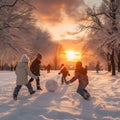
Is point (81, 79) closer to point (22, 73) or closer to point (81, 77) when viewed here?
point (81, 77)

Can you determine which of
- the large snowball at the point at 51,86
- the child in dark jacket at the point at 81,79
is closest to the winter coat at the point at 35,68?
the large snowball at the point at 51,86

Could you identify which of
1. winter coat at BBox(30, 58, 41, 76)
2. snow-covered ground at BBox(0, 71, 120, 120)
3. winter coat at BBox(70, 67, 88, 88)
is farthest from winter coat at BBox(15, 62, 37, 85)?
winter coat at BBox(30, 58, 41, 76)

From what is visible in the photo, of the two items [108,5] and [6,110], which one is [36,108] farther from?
[108,5]

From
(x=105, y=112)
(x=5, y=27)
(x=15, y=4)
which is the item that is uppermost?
(x=15, y=4)

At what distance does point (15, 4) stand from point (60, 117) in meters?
19.8

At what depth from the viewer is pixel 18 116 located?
9.56 metres

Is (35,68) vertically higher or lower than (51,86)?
higher

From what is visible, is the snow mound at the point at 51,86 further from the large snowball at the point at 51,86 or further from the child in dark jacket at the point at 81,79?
the child in dark jacket at the point at 81,79

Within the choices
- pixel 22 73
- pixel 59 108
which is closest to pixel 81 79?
pixel 22 73

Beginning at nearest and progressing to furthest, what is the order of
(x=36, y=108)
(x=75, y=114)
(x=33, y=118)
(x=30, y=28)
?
(x=33, y=118) → (x=75, y=114) → (x=36, y=108) → (x=30, y=28)

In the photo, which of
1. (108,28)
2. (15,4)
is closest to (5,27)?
(15,4)

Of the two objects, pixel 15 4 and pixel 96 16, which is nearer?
pixel 15 4

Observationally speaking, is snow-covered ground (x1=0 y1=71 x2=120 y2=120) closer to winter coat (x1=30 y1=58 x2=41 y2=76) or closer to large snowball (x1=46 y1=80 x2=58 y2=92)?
large snowball (x1=46 y1=80 x2=58 y2=92)

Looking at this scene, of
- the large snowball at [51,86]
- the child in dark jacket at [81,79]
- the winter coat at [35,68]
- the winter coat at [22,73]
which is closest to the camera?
the winter coat at [22,73]
